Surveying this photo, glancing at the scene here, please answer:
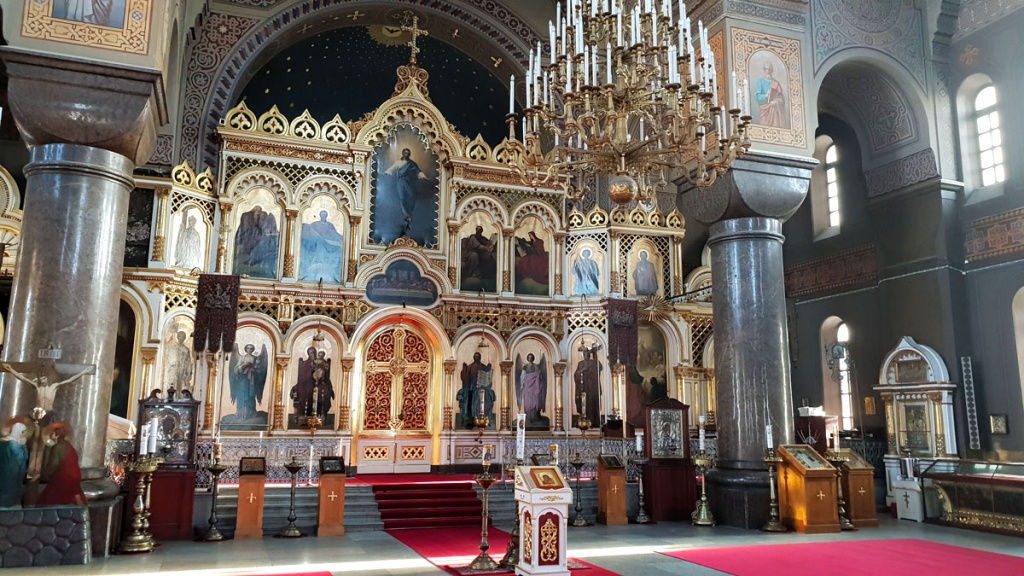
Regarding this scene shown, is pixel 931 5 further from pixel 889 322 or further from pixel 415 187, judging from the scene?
pixel 415 187

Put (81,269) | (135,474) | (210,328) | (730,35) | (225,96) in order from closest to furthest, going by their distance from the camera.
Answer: (81,269)
(135,474)
(730,35)
(210,328)
(225,96)

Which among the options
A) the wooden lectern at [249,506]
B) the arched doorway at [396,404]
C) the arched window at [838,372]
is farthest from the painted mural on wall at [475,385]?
the arched window at [838,372]

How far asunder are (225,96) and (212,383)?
5.89 m

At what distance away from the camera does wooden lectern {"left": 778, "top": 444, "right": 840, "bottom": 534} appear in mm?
10500

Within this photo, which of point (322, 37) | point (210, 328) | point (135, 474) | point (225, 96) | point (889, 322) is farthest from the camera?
point (322, 37)

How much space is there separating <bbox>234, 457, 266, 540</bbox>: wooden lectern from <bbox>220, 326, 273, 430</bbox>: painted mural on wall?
4131mm

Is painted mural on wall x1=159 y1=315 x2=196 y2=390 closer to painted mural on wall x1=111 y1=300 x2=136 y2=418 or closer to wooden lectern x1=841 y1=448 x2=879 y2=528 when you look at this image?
painted mural on wall x1=111 y1=300 x2=136 y2=418

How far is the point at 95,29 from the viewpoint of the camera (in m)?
8.68

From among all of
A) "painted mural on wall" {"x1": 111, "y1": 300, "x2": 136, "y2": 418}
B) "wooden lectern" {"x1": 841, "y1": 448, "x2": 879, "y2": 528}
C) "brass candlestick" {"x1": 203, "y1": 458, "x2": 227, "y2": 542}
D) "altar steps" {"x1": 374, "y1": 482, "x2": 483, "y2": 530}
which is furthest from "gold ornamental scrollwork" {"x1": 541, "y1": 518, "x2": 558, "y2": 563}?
"painted mural on wall" {"x1": 111, "y1": 300, "x2": 136, "y2": 418}

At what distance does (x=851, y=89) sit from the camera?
1485 centimetres

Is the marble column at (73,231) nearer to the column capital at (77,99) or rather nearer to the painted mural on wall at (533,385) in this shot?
the column capital at (77,99)

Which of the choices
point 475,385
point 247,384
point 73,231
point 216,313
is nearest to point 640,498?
point 475,385

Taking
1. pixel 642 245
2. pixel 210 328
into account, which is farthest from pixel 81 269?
pixel 642 245

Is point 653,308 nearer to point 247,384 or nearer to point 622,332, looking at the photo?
point 622,332
